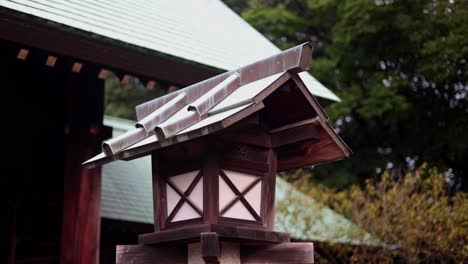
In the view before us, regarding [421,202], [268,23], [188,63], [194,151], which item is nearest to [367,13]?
[268,23]

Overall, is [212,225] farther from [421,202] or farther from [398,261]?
[398,261]

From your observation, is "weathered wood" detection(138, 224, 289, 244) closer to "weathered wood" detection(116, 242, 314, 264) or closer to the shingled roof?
"weathered wood" detection(116, 242, 314, 264)

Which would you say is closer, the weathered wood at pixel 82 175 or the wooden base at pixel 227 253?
the wooden base at pixel 227 253

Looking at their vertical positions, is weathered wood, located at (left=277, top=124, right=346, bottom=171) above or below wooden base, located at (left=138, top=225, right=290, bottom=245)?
above

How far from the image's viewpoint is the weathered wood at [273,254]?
3.71 meters

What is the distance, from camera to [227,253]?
3.55 meters

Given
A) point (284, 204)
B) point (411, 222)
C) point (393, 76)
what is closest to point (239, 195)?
point (284, 204)

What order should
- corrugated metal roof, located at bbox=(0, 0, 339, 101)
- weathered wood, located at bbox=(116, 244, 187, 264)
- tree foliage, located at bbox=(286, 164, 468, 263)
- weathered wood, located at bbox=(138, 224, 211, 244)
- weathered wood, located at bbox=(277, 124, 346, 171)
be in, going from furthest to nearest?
tree foliage, located at bbox=(286, 164, 468, 263) → corrugated metal roof, located at bbox=(0, 0, 339, 101) → weathered wood, located at bbox=(277, 124, 346, 171) → weathered wood, located at bbox=(116, 244, 187, 264) → weathered wood, located at bbox=(138, 224, 211, 244)

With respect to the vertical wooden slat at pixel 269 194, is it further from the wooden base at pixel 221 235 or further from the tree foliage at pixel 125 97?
the tree foliage at pixel 125 97

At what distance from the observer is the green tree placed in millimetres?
12031

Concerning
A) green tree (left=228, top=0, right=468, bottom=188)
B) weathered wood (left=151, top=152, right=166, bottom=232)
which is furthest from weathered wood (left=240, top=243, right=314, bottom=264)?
green tree (left=228, top=0, right=468, bottom=188)

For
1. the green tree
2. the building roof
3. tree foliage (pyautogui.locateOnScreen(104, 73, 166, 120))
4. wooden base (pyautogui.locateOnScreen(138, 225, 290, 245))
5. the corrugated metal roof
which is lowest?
wooden base (pyautogui.locateOnScreen(138, 225, 290, 245))

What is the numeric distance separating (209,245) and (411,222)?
663cm

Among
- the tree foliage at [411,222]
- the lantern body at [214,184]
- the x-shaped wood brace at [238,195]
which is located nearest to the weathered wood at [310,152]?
the lantern body at [214,184]
